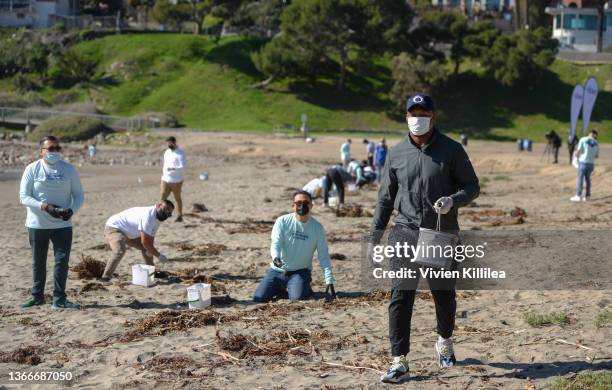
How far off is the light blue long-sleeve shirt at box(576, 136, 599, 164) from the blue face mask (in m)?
13.8

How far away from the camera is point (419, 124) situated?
20.4 feet

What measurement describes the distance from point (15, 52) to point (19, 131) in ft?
56.3

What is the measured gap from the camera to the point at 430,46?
227ft

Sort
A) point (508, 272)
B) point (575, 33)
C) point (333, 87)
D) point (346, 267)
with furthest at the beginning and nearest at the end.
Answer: point (575, 33)
point (333, 87)
point (346, 267)
point (508, 272)

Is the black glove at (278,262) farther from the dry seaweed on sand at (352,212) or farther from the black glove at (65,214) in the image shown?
the dry seaweed on sand at (352,212)

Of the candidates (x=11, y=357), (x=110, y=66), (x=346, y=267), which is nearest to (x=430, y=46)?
(x=110, y=66)

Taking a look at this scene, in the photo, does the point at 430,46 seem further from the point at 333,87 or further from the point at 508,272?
the point at 508,272

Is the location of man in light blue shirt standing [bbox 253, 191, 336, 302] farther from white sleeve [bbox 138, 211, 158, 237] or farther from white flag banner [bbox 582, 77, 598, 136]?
white flag banner [bbox 582, 77, 598, 136]

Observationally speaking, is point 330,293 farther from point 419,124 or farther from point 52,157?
point 419,124

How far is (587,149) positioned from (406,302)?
48.1ft

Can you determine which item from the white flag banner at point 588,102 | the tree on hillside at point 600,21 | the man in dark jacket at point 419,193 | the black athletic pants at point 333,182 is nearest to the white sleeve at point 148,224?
the man in dark jacket at point 419,193

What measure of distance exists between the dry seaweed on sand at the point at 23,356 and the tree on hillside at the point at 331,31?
5422cm

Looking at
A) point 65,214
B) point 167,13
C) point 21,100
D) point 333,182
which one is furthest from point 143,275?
point 167,13

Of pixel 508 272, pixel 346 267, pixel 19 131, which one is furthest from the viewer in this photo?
pixel 19 131
